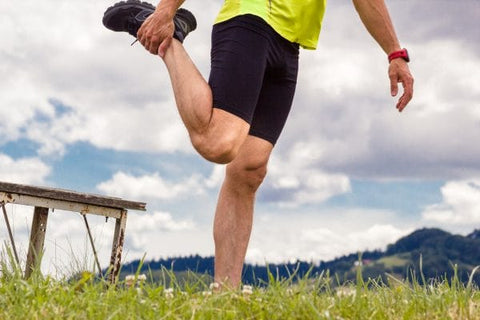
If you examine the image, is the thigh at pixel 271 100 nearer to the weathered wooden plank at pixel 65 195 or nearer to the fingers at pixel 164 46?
the fingers at pixel 164 46

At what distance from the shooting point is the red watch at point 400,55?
16.1 ft

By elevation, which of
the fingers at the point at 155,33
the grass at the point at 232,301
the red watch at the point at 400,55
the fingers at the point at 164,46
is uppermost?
the red watch at the point at 400,55

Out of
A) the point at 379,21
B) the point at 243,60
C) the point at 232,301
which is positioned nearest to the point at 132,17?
the point at 243,60

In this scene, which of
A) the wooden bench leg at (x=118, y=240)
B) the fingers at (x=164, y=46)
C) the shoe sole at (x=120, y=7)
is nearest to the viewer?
the fingers at (x=164, y=46)

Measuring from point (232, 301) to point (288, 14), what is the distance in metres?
2.02

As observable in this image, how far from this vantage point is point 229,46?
14.3ft

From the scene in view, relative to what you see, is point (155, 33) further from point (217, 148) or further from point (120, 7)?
point (217, 148)

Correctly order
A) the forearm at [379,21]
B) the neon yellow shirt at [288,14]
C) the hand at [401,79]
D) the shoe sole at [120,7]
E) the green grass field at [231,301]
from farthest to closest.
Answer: the shoe sole at [120,7], the forearm at [379,21], the hand at [401,79], the neon yellow shirt at [288,14], the green grass field at [231,301]

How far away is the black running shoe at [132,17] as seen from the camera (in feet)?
16.2

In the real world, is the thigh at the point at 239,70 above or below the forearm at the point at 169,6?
below

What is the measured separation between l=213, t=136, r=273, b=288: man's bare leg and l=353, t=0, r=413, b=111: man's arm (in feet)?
3.34

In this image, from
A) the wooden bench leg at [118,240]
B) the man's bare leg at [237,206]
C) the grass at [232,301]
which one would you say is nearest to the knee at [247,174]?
the man's bare leg at [237,206]

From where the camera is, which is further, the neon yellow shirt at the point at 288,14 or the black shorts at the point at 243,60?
the neon yellow shirt at the point at 288,14

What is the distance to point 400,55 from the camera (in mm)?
4891
